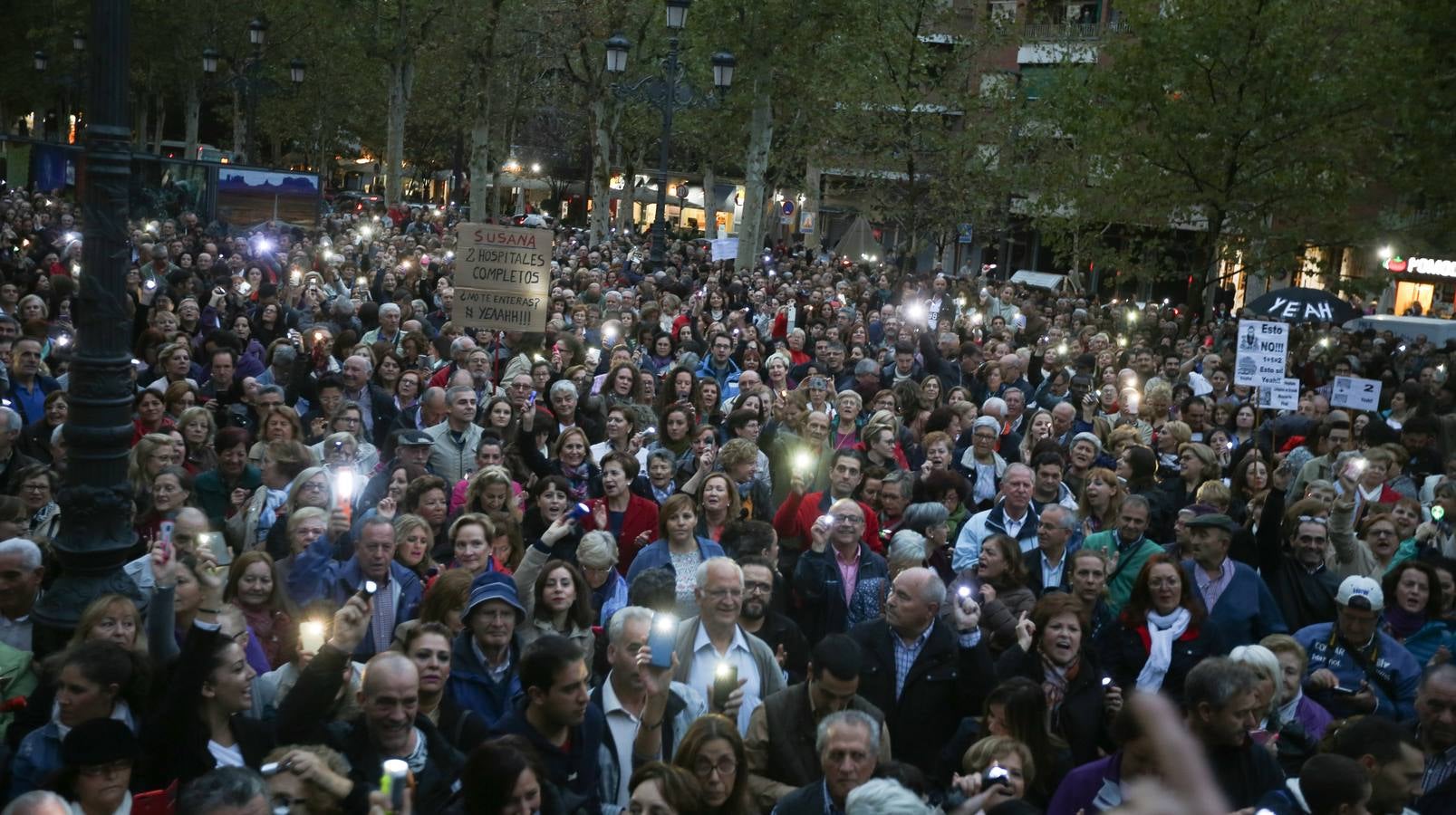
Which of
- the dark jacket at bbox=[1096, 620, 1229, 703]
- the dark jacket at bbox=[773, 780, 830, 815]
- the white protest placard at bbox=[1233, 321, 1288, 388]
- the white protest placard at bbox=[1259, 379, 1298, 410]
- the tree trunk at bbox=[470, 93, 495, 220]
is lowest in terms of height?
the dark jacket at bbox=[773, 780, 830, 815]

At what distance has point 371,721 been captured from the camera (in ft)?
16.0

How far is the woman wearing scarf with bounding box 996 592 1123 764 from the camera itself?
5949mm

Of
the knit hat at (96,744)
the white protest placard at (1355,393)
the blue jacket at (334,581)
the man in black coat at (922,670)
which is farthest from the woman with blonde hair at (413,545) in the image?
the white protest placard at (1355,393)

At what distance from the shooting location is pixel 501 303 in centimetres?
1252

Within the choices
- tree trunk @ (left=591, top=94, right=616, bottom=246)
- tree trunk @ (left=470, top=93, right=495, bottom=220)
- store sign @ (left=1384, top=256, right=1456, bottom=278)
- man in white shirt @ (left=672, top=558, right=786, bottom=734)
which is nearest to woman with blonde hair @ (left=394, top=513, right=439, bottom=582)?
man in white shirt @ (left=672, top=558, right=786, bottom=734)

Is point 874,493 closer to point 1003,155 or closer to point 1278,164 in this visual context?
point 1278,164

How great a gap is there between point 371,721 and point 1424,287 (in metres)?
46.3

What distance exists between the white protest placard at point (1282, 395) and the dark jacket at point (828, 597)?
24.7 feet

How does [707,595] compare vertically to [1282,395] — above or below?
below

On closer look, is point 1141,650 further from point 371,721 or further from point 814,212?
point 814,212

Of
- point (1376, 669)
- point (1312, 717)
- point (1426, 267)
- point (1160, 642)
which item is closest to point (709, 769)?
point (1160, 642)

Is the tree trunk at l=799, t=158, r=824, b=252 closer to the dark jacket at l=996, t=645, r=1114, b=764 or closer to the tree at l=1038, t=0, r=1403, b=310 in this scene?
the tree at l=1038, t=0, r=1403, b=310

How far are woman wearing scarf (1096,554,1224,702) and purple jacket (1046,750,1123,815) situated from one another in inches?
63.1

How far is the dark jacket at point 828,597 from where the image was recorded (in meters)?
7.35
